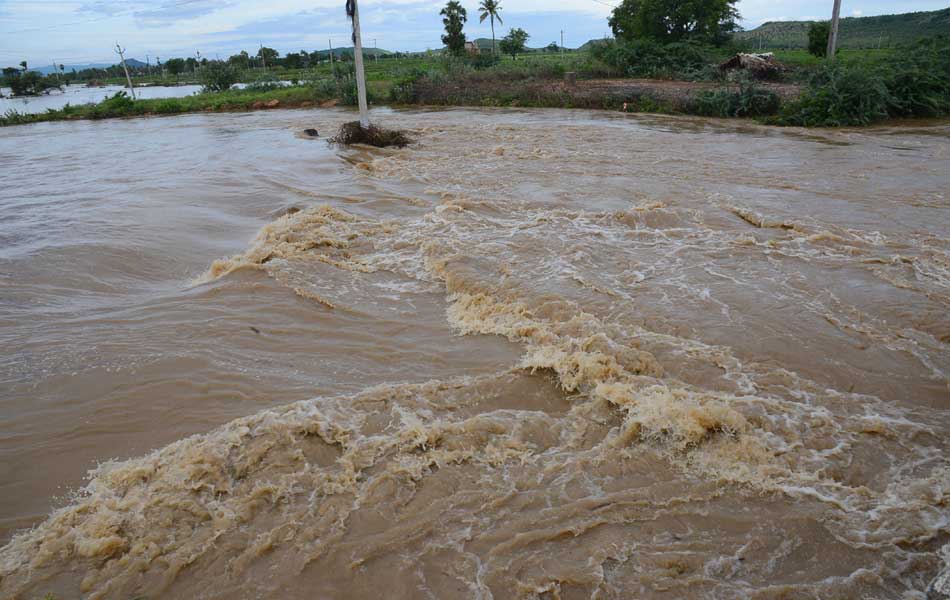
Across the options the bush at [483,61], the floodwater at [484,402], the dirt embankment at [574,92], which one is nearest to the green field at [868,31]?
the dirt embankment at [574,92]

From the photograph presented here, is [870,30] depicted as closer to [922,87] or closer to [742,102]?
[922,87]

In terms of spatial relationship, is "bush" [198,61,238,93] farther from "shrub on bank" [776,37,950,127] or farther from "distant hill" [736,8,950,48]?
"shrub on bank" [776,37,950,127]

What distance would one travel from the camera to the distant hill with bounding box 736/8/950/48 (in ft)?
119

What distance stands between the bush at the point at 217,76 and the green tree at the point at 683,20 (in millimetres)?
25489

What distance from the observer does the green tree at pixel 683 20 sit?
98.6ft

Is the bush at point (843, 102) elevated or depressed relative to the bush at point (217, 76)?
depressed

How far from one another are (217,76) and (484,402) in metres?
40.1

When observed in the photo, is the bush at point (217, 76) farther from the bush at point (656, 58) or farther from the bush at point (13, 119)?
the bush at point (656, 58)

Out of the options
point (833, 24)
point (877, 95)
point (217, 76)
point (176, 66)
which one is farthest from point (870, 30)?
point (176, 66)

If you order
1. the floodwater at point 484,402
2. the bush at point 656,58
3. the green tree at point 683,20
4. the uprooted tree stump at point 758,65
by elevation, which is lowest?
the floodwater at point 484,402

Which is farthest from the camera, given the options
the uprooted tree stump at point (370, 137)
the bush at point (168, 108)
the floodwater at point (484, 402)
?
the bush at point (168, 108)

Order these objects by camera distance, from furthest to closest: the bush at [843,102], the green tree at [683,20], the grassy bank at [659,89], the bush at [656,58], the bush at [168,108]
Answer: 1. the green tree at [683,20]
2. the bush at [168,108]
3. the bush at [656,58]
4. the grassy bank at [659,89]
5. the bush at [843,102]

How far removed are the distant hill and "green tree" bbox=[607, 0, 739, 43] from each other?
451cm

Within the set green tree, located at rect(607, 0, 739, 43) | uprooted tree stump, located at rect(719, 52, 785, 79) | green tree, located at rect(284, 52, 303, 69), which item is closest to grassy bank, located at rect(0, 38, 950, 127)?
uprooted tree stump, located at rect(719, 52, 785, 79)
